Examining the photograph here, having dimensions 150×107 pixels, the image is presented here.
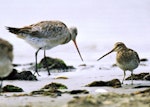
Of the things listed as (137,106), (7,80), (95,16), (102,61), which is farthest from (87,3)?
(137,106)

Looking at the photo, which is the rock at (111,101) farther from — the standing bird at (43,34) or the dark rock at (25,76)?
the standing bird at (43,34)

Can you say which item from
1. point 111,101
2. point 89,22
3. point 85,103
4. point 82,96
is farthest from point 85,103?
point 89,22

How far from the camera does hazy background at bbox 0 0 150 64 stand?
54.7 ft

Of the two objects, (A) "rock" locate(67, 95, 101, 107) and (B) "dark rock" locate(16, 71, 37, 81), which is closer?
(A) "rock" locate(67, 95, 101, 107)

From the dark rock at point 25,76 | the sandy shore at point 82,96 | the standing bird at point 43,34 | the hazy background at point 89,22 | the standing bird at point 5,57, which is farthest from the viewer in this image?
the hazy background at point 89,22

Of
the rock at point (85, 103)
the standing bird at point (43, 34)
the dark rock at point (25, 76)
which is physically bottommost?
the rock at point (85, 103)

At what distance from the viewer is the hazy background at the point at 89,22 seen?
16.7 m

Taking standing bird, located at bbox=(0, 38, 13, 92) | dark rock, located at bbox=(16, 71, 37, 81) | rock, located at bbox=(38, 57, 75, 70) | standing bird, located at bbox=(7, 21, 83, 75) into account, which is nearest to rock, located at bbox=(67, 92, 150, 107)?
standing bird, located at bbox=(0, 38, 13, 92)

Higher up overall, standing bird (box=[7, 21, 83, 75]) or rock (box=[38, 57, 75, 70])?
standing bird (box=[7, 21, 83, 75])

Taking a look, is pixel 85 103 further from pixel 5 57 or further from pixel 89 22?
pixel 89 22

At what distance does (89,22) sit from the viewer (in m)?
20.3

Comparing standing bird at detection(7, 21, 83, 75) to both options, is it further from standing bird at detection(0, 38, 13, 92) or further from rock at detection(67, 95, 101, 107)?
rock at detection(67, 95, 101, 107)

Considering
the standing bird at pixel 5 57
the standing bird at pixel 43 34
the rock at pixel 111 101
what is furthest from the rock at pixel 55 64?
the rock at pixel 111 101

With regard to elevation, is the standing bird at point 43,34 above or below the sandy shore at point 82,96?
above
